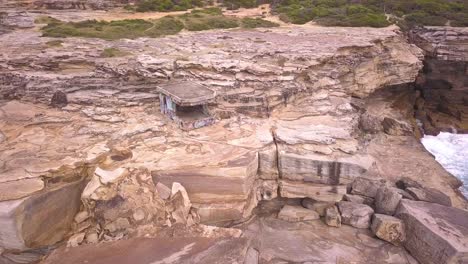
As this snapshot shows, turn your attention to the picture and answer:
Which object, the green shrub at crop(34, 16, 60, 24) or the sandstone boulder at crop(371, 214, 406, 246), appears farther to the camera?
the green shrub at crop(34, 16, 60, 24)

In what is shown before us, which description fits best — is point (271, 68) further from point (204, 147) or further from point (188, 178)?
point (188, 178)

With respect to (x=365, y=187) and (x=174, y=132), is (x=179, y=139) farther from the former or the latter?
(x=365, y=187)

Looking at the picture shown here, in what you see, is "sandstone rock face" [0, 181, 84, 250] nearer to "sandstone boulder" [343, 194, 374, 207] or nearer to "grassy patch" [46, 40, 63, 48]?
"sandstone boulder" [343, 194, 374, 207]

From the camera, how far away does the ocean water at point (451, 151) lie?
1588cm

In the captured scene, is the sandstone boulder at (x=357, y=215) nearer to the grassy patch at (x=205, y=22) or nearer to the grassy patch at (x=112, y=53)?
the grassy patch at (x=112, y=53)

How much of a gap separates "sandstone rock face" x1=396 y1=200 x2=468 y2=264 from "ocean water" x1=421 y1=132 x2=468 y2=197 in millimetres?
6204

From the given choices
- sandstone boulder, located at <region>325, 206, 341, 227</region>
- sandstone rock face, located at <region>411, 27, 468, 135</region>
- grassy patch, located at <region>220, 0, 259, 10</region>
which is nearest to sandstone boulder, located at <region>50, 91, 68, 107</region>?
sandstone boulder, located at <region>325, 206, 341, 227</region>

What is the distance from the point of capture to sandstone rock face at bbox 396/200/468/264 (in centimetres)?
829

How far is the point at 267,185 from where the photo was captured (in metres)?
10.0

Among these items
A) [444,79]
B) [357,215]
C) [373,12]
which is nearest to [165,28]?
[373,12]

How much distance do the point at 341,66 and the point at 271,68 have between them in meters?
3.66

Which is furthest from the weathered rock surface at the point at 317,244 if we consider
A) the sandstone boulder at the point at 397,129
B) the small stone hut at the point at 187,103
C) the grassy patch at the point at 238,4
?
the grassy patch at the point at 238,4

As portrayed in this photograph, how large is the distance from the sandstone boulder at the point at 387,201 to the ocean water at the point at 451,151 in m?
6.21

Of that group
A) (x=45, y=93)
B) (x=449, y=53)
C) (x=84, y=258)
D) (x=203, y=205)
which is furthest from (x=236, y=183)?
(x=449, y=53)
